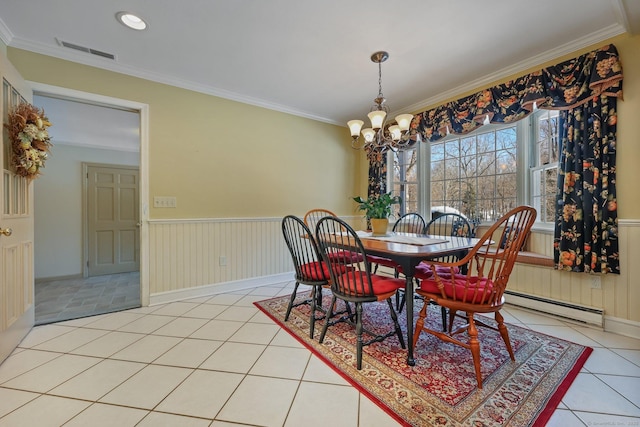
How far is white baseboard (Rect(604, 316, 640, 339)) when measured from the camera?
207 cm

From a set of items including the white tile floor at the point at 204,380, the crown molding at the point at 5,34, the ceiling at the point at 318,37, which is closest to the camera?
the white tile floor at the point at 204,380

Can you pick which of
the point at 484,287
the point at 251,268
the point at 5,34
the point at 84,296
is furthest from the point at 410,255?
the point at 84,296

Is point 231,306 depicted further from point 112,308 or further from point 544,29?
point 544,29

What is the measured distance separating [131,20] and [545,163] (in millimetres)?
3902

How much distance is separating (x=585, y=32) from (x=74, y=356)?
4566 mm

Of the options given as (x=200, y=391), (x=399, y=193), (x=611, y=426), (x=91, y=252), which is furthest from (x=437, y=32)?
(x=91, y=252)

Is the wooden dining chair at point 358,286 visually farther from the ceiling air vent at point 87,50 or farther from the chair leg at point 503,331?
the ceiling air vent at point 87,50

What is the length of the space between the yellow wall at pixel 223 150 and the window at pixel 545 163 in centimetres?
245

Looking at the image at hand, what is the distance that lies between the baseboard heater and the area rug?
501 millimetres

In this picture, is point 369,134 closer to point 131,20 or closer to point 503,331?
point 503,331

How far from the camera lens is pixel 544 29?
2.14 m

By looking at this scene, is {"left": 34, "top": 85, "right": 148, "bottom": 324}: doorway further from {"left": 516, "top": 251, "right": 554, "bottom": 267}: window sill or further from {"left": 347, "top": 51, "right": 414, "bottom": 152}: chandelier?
{"left": 516, "top": 251, "right": 554, "bottom": 267}: window sill

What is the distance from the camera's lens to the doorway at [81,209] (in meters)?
3.27

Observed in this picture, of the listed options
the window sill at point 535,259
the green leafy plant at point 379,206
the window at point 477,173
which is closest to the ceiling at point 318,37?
the window at point 477,173
